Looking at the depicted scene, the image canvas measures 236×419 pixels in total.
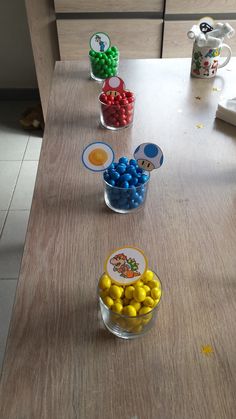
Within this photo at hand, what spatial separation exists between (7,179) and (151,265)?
5.10ft

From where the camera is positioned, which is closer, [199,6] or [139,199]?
[139,199]

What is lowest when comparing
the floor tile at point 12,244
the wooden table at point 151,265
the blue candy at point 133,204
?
the floor tile at point 12,244

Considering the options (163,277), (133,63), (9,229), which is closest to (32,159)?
(9,229)

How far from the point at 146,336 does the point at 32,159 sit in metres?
1.80

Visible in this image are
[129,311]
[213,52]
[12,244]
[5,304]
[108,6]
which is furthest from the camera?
[108,6]

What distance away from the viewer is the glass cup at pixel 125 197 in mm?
776

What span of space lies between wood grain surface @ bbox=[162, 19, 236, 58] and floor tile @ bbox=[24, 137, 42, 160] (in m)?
0.95

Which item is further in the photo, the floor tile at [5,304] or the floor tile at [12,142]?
the floor tile at [12,142]

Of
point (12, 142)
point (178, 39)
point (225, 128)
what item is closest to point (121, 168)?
point (225, 128)

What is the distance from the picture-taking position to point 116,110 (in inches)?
40.6

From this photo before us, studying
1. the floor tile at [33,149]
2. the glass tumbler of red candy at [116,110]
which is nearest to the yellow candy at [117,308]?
the glass tumbler of red candy at [116,110]

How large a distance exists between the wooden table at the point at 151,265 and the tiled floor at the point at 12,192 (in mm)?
750

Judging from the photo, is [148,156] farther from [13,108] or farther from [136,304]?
[13,108]

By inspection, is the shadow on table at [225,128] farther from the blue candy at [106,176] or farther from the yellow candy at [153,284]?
the yellow candy at [153,284]
